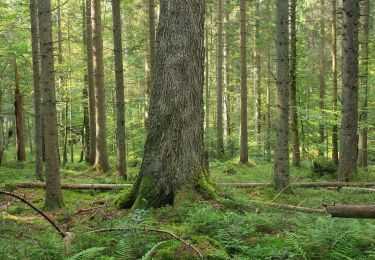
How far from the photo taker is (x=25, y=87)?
20531 mm

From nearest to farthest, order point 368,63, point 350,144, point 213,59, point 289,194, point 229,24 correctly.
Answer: point 289,194 < point 350,144 < point 368,63 < point 229,24 < point 213,59

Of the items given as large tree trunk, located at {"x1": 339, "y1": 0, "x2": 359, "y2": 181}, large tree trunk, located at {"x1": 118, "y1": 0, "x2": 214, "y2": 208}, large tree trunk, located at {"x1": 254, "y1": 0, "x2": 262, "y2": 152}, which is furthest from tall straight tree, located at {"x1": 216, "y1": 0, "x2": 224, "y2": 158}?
large tree trunk, located at {"x1": 118, "y1": 0, "x2": 214, "y2": 208}

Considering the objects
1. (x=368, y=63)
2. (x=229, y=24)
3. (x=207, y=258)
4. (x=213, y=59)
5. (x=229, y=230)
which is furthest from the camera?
(x=213, y=59)

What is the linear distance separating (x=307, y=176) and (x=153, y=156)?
10.4 m

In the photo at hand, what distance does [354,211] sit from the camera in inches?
166

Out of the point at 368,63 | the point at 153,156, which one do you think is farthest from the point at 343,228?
the point at 368,63

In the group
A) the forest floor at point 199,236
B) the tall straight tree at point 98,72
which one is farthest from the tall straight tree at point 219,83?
the forest floor at point 199,236

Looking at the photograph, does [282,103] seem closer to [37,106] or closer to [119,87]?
[119,87]

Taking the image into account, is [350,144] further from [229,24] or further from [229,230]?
[229,24]

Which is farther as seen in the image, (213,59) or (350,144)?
(213,59)

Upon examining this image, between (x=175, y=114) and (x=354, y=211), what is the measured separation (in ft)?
10.5

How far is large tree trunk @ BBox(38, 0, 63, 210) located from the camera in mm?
7793

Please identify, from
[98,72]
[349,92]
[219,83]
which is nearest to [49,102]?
[98,72]

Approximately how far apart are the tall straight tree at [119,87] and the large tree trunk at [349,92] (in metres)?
7.20
